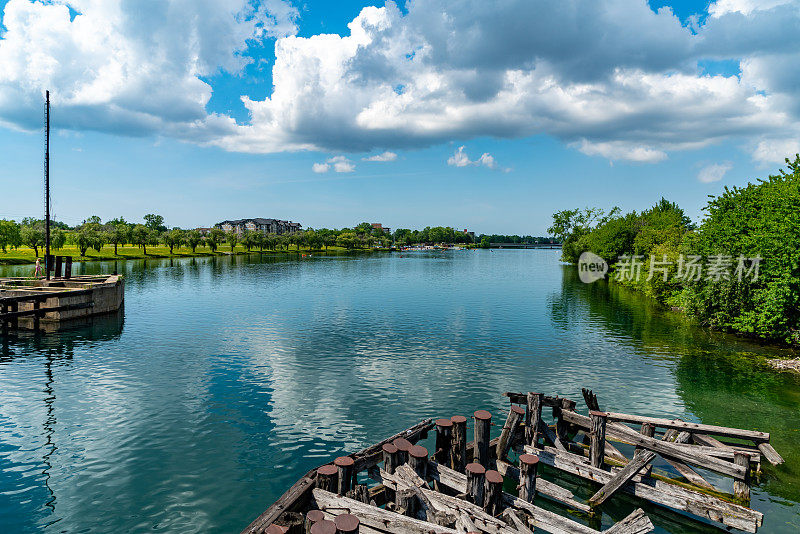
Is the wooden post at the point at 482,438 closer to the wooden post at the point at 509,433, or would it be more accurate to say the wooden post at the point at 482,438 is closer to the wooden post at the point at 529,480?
the wooden post at the point at 529,480

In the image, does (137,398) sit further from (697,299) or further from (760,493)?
(697,299)

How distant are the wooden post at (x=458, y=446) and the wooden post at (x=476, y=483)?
281cm

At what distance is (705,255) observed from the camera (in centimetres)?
4631

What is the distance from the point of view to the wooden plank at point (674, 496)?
12.6 meters

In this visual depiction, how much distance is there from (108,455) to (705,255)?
5436cm

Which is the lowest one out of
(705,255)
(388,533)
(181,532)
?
(181,532)

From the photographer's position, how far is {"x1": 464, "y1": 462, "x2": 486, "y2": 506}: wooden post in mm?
11859

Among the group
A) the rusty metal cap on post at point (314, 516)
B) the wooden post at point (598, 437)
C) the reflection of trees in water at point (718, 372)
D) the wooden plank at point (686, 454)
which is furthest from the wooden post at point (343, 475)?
the reflection of trees in water at point (718, 372)

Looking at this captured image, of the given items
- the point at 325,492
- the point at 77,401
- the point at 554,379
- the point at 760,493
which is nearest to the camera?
the point at 325,492

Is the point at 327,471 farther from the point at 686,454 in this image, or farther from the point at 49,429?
the point at 49,429

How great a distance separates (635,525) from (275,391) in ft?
68.4

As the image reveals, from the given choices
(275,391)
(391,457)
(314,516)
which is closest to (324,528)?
(314,516)

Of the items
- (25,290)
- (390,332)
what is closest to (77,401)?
(390,332)

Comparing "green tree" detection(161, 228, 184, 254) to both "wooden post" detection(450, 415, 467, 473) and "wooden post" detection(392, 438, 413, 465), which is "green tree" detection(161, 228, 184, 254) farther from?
"wooden post" detection(392, 438, 413, 465)
